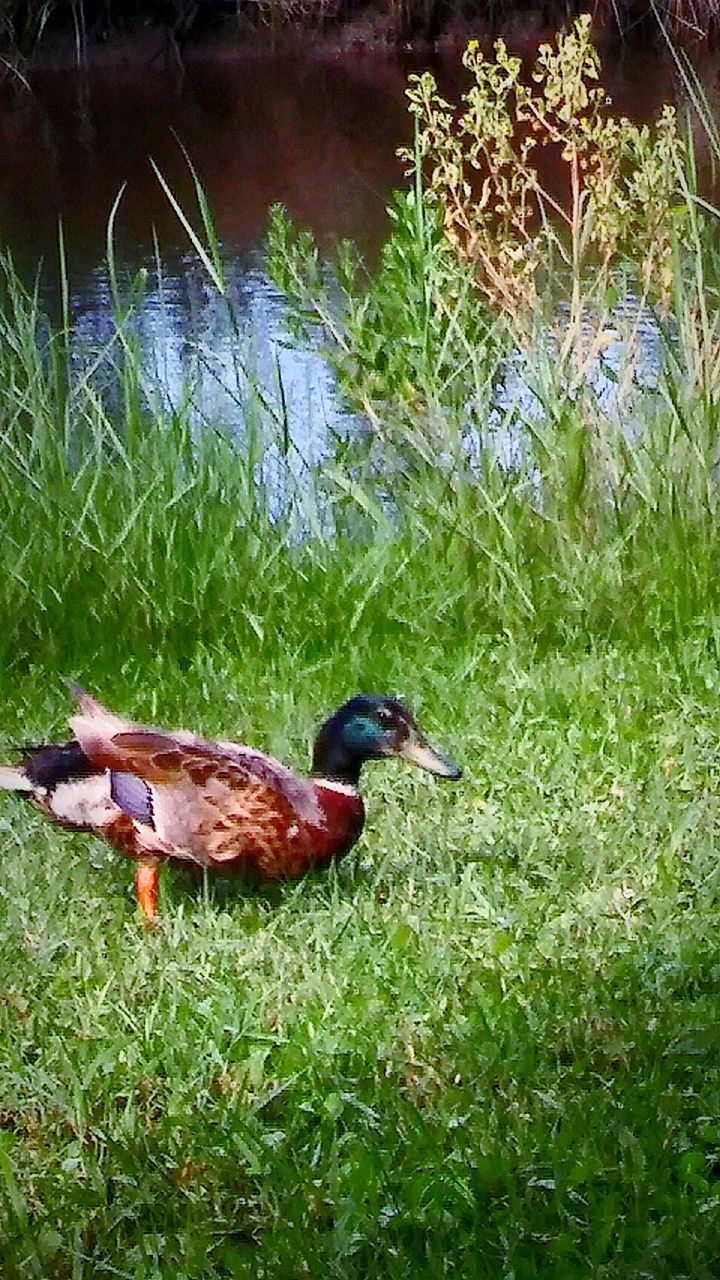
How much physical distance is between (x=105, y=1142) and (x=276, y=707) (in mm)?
1529

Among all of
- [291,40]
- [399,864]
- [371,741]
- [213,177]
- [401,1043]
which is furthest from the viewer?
[291,40]

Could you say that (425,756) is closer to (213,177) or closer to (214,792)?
(214,792)

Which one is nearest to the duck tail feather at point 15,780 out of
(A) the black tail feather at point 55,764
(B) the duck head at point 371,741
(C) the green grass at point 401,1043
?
(A) the black tail feather at point 55,764

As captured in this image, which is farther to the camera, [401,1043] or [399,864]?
[399,864]

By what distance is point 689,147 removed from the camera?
4547mm

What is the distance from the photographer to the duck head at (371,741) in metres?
2.80

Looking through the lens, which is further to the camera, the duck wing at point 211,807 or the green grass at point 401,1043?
the duck wing at point 211,807

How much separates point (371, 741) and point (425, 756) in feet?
0.31

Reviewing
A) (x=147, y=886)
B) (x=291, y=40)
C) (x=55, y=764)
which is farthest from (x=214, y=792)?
(x=291, y=40)

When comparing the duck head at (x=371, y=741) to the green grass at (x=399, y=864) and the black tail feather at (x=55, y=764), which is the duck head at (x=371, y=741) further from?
the black tail feather at (x=55, y=764)

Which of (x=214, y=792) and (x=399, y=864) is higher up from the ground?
(x=214, y=792)

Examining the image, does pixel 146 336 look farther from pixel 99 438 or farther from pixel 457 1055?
pixel 457 1055

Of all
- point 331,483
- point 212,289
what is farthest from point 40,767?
point 212,289

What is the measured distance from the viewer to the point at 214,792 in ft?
8.86
